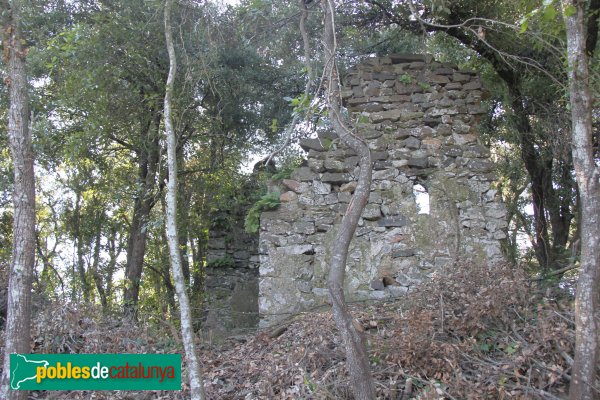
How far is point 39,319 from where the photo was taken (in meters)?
5.17

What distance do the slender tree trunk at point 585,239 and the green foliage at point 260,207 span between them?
3298mm

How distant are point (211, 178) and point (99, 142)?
7.46 feet

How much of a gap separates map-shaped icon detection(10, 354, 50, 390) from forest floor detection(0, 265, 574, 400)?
264 mm

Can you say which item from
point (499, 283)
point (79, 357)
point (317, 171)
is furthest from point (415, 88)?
point (79, 357)

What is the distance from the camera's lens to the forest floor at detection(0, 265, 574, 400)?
368 centimetres

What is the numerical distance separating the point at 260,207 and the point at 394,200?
1.58m

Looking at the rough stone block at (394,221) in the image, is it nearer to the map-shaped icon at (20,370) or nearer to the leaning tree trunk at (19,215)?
the leaning tree trunk at (19,215)

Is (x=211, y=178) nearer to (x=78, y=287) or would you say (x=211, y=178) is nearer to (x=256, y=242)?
(x=256, y=242)

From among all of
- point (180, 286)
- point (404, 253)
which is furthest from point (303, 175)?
point (180, 286)

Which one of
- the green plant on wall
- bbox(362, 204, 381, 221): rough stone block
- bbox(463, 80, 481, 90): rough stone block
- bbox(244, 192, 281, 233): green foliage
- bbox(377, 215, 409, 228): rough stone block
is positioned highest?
the green plant on wall

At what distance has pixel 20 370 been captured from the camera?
14.2 feet

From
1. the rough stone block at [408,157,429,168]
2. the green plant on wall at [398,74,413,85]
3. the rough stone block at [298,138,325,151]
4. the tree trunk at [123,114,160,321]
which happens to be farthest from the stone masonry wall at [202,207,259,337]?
the green plant on wall at [398,74,413,85]

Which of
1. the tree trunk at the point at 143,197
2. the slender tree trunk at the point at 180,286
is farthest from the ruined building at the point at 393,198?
the tree trunk at the point at 143,197

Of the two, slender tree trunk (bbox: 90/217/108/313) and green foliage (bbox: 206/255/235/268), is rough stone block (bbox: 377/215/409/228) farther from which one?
slender tree trunk (bbox: 90/217/108/313)
